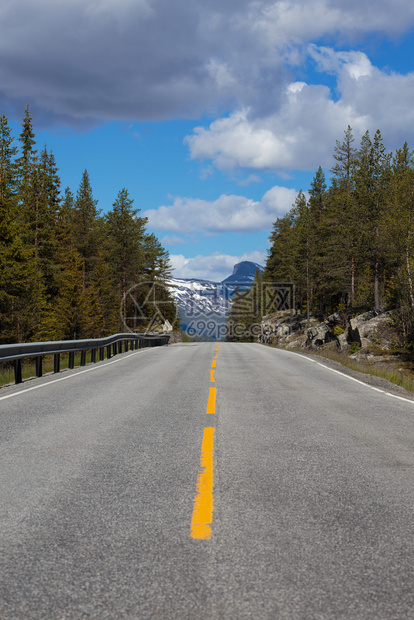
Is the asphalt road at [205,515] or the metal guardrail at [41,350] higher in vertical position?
the metal guardrail at [41,350]

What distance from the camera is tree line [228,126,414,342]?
26.0 meters

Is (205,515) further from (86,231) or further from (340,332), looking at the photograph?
(86,231)

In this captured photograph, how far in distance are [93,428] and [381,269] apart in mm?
34258

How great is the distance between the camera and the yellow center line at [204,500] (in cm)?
324

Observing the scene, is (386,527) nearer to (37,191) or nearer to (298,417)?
(298,417)

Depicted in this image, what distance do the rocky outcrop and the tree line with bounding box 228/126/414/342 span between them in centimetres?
108

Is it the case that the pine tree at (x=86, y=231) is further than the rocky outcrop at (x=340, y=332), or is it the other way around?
the pine tree at (x=86, y=231)

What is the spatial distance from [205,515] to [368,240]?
34914mm

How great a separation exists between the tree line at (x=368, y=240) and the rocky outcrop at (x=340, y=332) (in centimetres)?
108

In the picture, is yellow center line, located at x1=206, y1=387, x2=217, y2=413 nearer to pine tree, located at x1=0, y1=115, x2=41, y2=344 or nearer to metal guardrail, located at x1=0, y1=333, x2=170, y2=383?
metal guardrail, located at x1=0, y1=333, x2=170, y2=383

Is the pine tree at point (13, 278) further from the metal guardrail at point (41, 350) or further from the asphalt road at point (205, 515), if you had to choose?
the asphalt road at point (205, 515)

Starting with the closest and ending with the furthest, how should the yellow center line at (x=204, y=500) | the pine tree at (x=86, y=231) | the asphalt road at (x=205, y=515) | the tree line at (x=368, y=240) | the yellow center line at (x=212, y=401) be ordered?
the asphalt road at (x=205, y=515)
the yellow center line at (x=204, y=500)
the yellow center line at (x=212, y=401)
the tree line at (x=368, y=240)
the pine tree at (x=86, y=231)

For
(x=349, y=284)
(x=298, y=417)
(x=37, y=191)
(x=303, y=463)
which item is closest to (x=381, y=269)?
(x=349, y=284)

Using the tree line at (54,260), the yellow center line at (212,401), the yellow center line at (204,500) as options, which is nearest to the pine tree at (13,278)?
the tree line at (54,260)
